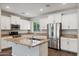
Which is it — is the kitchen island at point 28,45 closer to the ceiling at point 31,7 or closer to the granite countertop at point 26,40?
the granite countertop at point 26,40

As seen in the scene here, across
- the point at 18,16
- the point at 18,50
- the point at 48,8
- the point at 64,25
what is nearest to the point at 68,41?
the point at 64,25

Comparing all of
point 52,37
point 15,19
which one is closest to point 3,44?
point 15,19

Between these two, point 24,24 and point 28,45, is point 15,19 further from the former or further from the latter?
point 28,45

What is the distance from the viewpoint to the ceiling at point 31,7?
1.56m

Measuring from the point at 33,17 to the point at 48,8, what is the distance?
1.11 feet

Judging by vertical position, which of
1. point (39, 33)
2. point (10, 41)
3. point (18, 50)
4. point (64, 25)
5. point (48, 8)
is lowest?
Answer: point (18, 50)

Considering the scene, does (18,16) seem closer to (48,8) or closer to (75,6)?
(48,8)

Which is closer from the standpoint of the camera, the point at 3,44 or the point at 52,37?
the point at 3,44

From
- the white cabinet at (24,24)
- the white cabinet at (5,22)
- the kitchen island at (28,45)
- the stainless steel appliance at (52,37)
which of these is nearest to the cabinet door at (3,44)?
the kitchen island at (28,45)

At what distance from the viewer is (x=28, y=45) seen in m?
1.60

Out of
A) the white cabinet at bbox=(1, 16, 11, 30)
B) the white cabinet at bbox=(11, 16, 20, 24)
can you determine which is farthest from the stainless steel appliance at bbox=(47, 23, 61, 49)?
the white cabinet at bbox=(1, 16, 11, 30)

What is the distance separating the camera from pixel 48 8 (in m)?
1.63

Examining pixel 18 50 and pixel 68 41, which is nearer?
pixel 18 50

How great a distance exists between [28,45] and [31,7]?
721 mm
